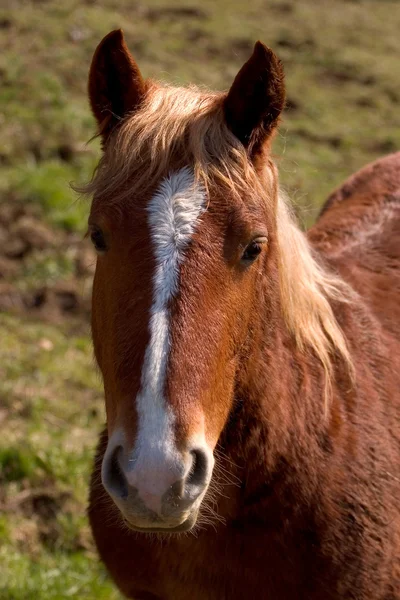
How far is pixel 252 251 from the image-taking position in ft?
8.20

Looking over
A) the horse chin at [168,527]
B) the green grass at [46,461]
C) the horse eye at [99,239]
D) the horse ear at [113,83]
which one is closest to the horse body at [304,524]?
the horse chin at [168,527]

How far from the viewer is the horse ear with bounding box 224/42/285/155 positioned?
2.53 metres

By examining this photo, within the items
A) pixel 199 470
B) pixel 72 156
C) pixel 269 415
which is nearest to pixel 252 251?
pixel 269 415

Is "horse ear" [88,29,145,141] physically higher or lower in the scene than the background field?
higher

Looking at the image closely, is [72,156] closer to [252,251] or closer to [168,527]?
[252,251]

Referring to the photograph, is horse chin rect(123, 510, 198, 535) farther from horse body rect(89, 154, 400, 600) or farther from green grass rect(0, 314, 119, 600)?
green grass rect(0, 314, 119, 600)

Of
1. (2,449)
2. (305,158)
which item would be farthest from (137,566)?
(305,158)

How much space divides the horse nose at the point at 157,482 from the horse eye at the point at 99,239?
0.65 metres

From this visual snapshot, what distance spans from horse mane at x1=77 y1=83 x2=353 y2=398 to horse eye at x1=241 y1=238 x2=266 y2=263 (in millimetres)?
146

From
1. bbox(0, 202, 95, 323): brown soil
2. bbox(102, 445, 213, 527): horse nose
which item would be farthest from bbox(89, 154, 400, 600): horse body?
bbox(0, 202, 95, 323): brown soil

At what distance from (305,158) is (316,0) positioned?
541 centimetres

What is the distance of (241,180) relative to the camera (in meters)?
2.53

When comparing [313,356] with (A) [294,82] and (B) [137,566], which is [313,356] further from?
(A) [294,82]

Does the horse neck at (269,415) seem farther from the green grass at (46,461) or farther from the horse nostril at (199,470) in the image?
the green grass at (46,461)
